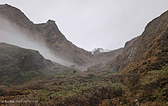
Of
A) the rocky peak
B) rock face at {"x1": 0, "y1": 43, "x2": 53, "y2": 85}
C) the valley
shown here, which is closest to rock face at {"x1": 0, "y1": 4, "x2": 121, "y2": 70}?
the rocky peak

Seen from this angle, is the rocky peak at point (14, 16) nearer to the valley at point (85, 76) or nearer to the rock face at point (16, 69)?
the valley at point (85, 76)

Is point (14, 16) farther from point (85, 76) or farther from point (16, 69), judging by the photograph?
point (85, 76)

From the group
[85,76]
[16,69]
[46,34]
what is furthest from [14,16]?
[85,76]

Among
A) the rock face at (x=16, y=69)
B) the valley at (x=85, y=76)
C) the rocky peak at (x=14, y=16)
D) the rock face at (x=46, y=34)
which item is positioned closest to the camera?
the valley at (x=85, y=76)

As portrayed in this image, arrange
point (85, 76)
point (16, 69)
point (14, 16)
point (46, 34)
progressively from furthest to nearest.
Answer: point (46, 34)
point (14, 16)
point (16, 69)
point (85, 76)

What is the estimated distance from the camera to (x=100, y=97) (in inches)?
308

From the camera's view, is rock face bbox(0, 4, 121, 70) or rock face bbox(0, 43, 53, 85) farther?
rock face bbox(0, 4, 121, 70)

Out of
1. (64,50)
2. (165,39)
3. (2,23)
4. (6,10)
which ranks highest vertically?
(6,10)

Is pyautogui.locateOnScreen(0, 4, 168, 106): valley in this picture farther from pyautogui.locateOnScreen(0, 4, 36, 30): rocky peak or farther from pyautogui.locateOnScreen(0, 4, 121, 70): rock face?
pyautogui.locateOnScreen(0, 4, 121, 70): rock face

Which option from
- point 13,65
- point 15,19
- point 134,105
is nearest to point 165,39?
point 134,105

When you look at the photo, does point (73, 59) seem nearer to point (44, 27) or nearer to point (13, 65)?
point (44, 27)

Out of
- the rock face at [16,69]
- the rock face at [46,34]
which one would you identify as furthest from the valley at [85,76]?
the rock face at [46,34]

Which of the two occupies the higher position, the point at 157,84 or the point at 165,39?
the point at 165,39

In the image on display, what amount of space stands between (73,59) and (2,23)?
45.6 metres
